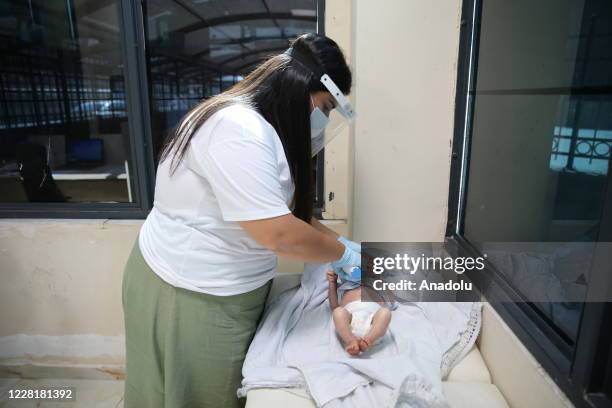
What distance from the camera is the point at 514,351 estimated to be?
1.03 metres

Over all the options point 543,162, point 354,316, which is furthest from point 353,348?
point 543,162

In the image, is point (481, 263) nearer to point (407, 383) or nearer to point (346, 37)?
point (407, 383)

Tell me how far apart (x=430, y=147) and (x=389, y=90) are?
29 centimetres

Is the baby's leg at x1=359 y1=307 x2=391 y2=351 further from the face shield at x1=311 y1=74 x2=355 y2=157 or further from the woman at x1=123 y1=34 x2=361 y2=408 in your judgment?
the face shield at x1=311 y1=74 x2=355 y2=157

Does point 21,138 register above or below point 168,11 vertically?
below

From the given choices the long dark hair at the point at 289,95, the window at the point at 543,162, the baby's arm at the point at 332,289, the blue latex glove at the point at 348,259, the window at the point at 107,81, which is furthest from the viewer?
the window at the point at 107,81

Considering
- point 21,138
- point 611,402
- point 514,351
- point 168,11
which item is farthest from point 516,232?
point 21,138

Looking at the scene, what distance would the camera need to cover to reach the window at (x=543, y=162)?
0.86 meters

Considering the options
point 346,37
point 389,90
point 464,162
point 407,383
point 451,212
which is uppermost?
point 346,37

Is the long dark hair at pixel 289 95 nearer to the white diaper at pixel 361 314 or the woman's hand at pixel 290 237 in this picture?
the woman's hand at pixel 290 237

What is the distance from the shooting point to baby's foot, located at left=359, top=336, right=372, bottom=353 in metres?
1.12

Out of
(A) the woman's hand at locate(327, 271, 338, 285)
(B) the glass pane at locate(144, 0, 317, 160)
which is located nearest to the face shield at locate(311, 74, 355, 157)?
(A) the woman's hand at locate(327, 271, 338, 285)

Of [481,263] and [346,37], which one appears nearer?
[481,263]

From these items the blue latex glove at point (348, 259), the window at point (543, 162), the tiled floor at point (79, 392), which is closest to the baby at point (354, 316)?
the blue latex glove at point (348, 259)
